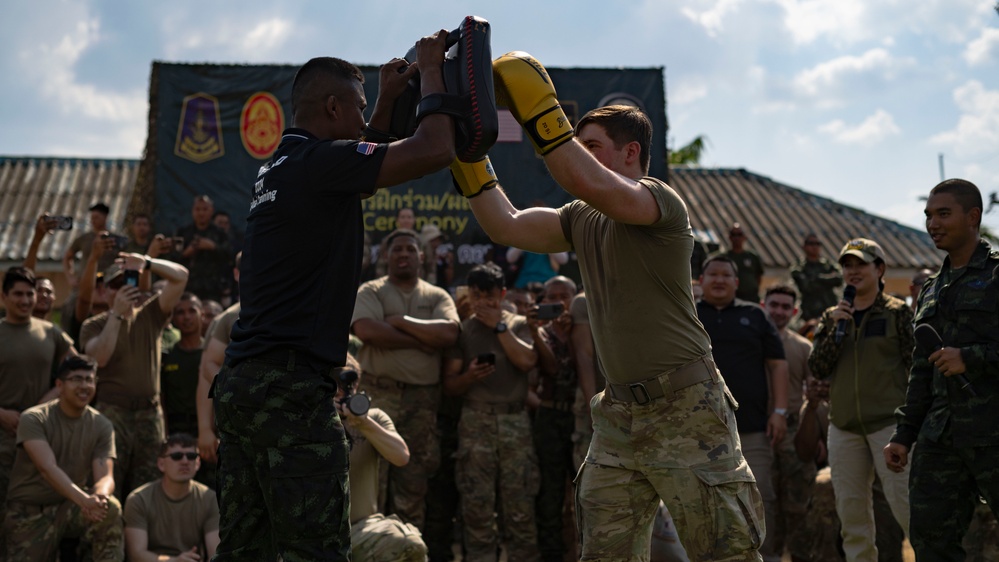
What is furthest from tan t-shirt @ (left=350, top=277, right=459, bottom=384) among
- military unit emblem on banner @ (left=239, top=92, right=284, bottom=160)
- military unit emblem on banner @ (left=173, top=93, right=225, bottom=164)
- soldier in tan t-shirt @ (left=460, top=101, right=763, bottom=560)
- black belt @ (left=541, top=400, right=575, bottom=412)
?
military unit emblem on banner @ (left=173, top=93, right=225, bottom=164)

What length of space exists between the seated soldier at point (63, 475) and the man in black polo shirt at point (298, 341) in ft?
12.2

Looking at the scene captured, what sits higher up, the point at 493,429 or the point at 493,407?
the point at 493,407

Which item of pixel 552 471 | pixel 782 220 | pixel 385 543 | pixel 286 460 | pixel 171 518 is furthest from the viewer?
pixel 782 220

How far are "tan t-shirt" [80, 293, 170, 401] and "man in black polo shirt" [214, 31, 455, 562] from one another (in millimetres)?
4442

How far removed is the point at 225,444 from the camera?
10.9ft

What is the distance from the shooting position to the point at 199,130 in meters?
11.5

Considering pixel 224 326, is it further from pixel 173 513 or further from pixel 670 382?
pixel 670 382

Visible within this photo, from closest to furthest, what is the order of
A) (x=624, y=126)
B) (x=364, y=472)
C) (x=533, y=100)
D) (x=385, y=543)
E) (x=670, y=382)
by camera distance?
(x=533, y=100), (x=670, y=382), (x=624, y=126), (x=385, y=543), (x=364, y=472)

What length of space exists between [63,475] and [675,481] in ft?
15.6

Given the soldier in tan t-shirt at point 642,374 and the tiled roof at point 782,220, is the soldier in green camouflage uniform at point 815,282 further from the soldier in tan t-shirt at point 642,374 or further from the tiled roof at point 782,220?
the soldier in tan t-shirt at point 642,374

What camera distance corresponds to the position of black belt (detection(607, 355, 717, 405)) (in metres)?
3.67

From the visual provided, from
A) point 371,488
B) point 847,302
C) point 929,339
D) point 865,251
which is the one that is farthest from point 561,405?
point 929,339

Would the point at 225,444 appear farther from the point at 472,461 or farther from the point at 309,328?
the point at 472,461

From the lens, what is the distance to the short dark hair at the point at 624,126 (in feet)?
12.8
